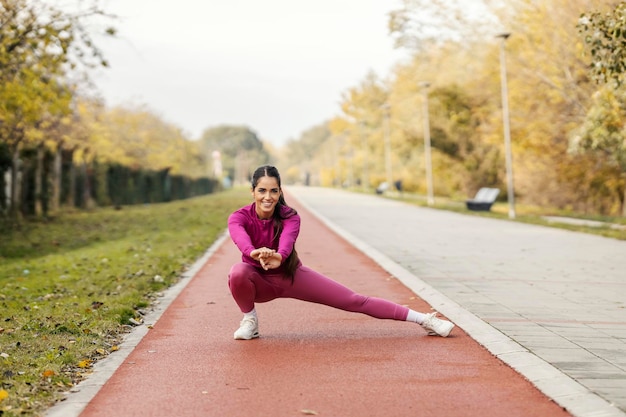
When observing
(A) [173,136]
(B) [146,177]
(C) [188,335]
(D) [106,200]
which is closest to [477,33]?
(D) [106,200]

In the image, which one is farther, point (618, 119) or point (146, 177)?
point (146, 177)

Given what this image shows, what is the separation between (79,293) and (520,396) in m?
7.37

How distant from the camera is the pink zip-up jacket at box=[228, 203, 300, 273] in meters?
7.12

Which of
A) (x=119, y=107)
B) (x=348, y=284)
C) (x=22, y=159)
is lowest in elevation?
(x=348, y=284)

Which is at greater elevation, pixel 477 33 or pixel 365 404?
pixel 477 33

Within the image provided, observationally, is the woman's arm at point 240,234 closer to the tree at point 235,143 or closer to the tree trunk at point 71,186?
the tree trunk at point 71,186

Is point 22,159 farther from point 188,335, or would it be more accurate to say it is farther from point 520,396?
point 520,396

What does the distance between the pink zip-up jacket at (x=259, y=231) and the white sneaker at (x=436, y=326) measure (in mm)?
1285

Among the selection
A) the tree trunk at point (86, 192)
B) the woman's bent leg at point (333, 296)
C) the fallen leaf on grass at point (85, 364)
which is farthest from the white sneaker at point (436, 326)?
the tree trunk at point (86, 192)

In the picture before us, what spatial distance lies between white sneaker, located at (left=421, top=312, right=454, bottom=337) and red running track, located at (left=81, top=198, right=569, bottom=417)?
2.7 inches

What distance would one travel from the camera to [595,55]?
1375cm

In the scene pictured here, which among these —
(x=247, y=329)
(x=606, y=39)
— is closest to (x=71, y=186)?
(x=606, y=39)

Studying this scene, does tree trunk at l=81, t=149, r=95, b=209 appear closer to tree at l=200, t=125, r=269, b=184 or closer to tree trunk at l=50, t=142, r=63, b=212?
tree trunk at l=50, t=142, r=63, b=212

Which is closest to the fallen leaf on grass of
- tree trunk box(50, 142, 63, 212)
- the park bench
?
the park bench
